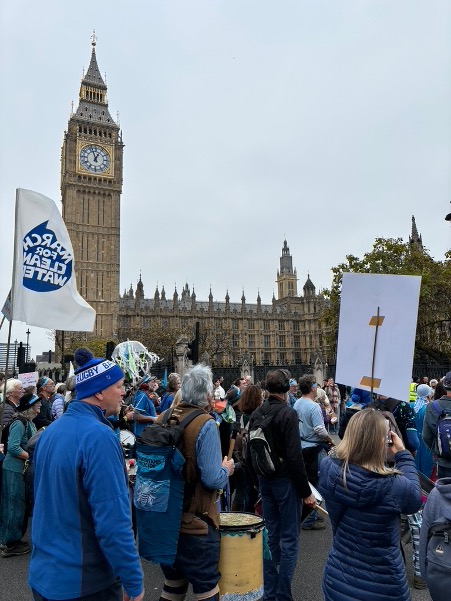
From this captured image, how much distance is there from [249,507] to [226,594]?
2696 mm

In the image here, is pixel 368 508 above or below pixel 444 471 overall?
above

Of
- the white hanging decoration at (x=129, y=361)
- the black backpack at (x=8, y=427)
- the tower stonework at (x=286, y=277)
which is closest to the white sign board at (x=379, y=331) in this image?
the black backpack at (x=8, y=427)

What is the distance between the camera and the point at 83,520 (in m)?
2.16

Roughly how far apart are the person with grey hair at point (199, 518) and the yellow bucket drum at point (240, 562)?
9 cm

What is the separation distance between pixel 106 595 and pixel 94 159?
7587 centimetres

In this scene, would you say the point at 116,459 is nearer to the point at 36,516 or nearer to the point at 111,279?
the point at 36,516

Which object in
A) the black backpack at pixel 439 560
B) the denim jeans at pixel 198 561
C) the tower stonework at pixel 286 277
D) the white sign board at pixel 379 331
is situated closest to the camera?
the black backpack at pixel 439 560

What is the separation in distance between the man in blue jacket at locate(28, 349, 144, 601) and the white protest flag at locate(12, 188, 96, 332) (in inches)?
92.1

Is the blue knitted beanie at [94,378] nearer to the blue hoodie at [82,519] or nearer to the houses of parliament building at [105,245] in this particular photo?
the blue hoodie at [82,519]

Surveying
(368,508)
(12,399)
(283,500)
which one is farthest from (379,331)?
(12,399)

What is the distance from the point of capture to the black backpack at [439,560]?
1.94 m

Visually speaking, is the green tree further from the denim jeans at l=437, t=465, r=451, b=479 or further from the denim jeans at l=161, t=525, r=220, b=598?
the denim jeans at l=161, t=525, r=220, b=598

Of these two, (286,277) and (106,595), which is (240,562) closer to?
(106,595)

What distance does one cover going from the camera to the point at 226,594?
302 cm
